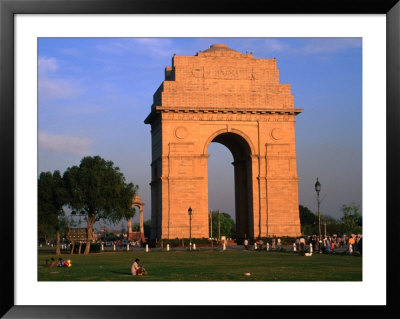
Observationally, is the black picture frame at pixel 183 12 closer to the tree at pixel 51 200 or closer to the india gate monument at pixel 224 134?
the tree at pixel 51 200

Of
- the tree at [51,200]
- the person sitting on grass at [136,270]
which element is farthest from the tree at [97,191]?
the person sitting on grass at [136,270]

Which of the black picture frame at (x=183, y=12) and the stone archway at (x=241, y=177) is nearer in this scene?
the black picture frame at (x=183, y=12)

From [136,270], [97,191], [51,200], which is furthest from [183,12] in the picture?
[51,200]

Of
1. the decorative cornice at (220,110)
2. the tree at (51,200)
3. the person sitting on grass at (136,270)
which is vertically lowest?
the person sitting on grass at (136,270)

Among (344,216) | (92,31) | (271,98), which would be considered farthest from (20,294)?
(344,216)

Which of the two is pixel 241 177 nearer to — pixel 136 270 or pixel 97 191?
pixel 97 191

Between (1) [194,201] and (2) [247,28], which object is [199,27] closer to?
(2) [247,28]

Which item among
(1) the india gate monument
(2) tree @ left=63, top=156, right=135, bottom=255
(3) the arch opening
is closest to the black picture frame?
(2) tree @ left=63, top=156, right=135, bottom=255
